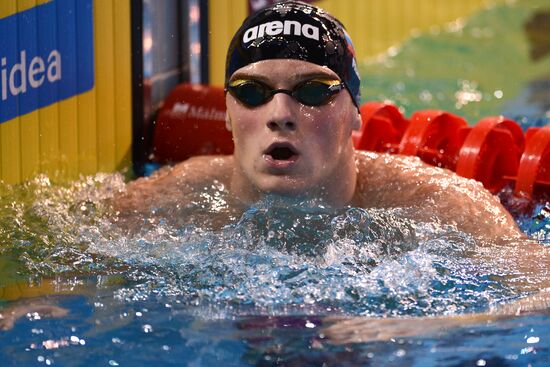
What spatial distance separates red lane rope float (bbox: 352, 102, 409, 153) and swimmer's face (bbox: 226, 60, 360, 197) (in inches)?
37.3

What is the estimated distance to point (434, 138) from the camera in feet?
12.4

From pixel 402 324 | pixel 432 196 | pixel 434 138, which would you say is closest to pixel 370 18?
pixel 434 138

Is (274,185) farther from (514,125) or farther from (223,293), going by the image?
(514,125)

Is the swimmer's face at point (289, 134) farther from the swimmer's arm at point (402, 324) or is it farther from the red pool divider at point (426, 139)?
the red pool divider at point (426, 139)

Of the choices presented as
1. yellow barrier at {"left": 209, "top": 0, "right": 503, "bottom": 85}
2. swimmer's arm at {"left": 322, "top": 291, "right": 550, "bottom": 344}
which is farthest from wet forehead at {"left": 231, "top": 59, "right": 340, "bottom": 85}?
yellow barrier at {"left": 209, "top": 0, "right": 503, "bottom": 85}

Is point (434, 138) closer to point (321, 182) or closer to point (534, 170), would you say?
point (534, 170)

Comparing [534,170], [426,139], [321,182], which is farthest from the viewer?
[426,139]

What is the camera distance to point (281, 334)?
87.9 inches

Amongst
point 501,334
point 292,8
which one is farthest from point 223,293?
point 292,8

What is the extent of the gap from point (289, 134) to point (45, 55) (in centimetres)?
119

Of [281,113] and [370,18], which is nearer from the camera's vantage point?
[281,113]

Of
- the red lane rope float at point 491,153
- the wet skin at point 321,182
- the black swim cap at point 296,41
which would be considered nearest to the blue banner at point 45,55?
the wet skin at point 321,182

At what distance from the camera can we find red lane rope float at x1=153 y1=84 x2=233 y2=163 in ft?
13.5

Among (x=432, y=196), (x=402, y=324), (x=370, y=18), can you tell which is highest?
(x=370, y=18)
